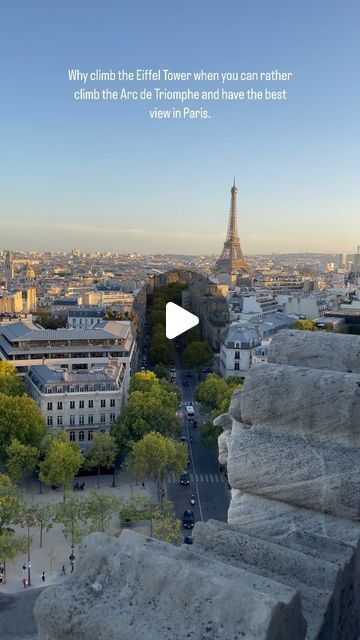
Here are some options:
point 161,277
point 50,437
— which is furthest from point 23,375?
point 161,277

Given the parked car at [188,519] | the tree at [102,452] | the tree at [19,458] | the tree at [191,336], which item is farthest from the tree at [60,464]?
the tree at [191,336]

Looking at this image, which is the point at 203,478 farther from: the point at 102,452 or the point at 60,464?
the point at 60,464

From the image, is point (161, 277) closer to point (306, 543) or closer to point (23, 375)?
point (23, 375)

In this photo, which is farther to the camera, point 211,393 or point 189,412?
point 189,412

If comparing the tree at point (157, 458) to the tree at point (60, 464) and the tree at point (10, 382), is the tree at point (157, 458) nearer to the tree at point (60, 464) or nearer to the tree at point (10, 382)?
the tree at point (60, 464)

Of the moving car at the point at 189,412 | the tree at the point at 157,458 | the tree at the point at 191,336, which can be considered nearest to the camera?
the tree at the point at 157,458

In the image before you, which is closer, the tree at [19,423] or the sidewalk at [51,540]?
the sidewalk at [51,540]

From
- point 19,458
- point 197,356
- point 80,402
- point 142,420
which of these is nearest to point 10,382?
point 80,402
